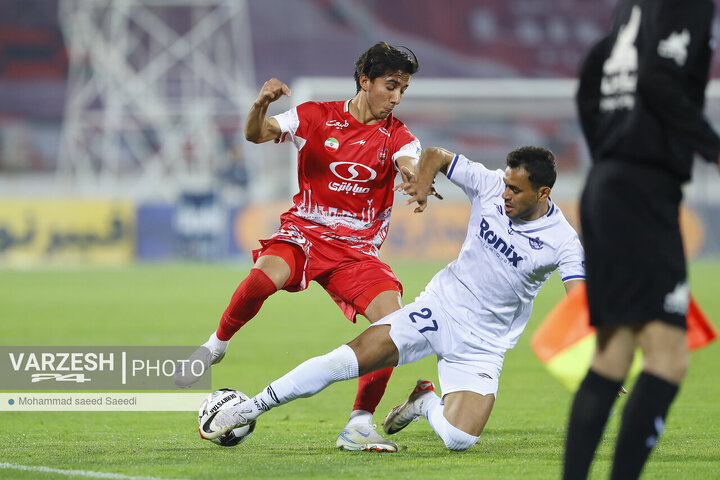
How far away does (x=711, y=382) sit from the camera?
27.0 feet

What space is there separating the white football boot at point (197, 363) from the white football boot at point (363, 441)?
1146 millimetres

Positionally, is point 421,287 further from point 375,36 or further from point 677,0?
point 375,36

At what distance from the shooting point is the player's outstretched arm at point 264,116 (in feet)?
18.1

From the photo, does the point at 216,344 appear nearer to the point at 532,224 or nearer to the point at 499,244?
the point at 499,244

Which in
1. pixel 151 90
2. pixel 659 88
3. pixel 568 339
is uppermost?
pixel 659 88

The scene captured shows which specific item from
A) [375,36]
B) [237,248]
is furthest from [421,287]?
[375,36]

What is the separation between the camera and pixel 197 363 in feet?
Answer: 20.5

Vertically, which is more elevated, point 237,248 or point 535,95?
point 535,95

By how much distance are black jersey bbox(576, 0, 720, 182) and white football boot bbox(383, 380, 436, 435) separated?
7.61 feet

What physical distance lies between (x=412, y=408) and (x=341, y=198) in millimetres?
1288

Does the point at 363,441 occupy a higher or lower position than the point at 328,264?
lower

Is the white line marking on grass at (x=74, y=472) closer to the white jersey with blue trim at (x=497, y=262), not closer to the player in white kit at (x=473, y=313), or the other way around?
the player in white kit at (x=473, y=313)

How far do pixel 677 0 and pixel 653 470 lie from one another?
220cm

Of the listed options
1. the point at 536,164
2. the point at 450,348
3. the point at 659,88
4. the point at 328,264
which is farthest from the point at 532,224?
the point at 659,88
